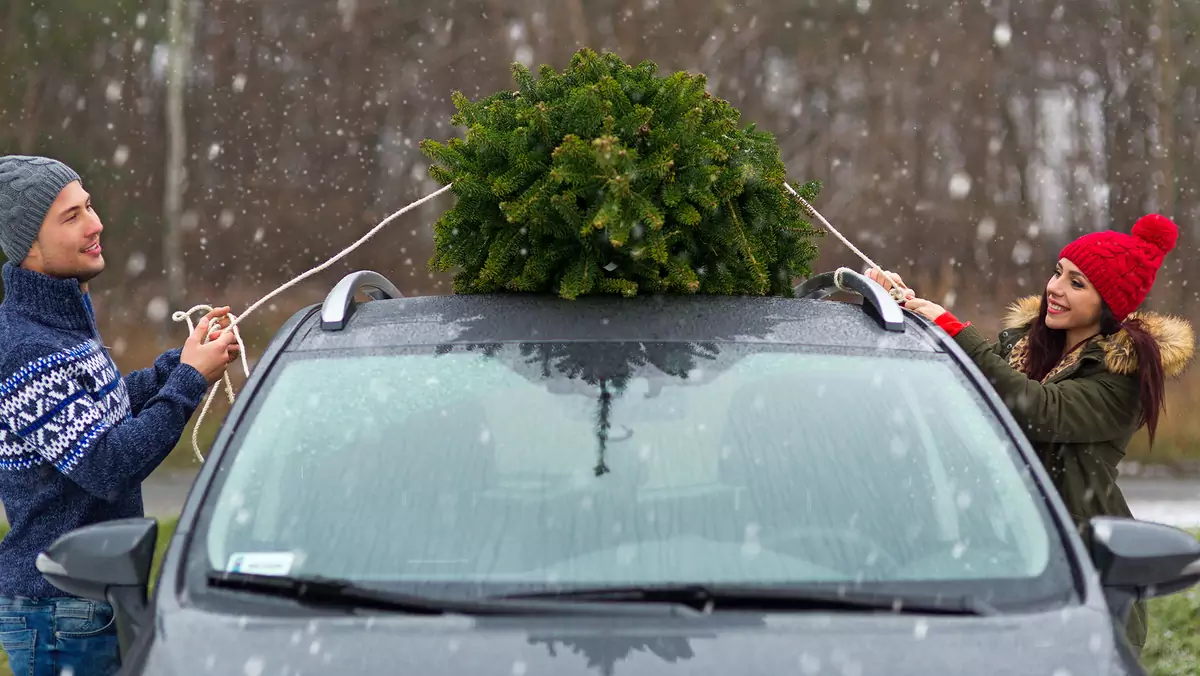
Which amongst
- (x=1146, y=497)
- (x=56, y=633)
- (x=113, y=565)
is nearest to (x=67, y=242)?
(x=56, y=633)

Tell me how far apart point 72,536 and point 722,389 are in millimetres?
1309

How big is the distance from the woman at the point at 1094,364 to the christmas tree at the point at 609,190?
81 cm

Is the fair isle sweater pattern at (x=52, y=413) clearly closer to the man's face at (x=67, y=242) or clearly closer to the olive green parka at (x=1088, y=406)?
the man's face at (x=67, y=242)

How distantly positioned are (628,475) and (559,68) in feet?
31.5

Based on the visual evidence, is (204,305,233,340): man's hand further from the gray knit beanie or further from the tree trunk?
the tree trunk

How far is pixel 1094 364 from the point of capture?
3.68 metres

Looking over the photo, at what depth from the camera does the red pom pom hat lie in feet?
12.1

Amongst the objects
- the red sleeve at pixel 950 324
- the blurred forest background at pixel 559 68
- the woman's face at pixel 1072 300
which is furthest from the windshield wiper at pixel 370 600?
the blurred forest background at pixel 559 68

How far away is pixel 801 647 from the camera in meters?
2.10

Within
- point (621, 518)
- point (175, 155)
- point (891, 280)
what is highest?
point (891, 280)

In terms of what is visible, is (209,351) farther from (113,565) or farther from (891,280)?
(891,280)

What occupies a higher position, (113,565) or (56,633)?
(113,565)

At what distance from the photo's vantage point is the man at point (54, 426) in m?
2.90

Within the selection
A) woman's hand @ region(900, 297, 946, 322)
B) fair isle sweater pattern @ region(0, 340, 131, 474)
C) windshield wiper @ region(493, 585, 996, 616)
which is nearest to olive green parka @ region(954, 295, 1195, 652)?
woman's hand @ region(900, 297, 946, 322)
